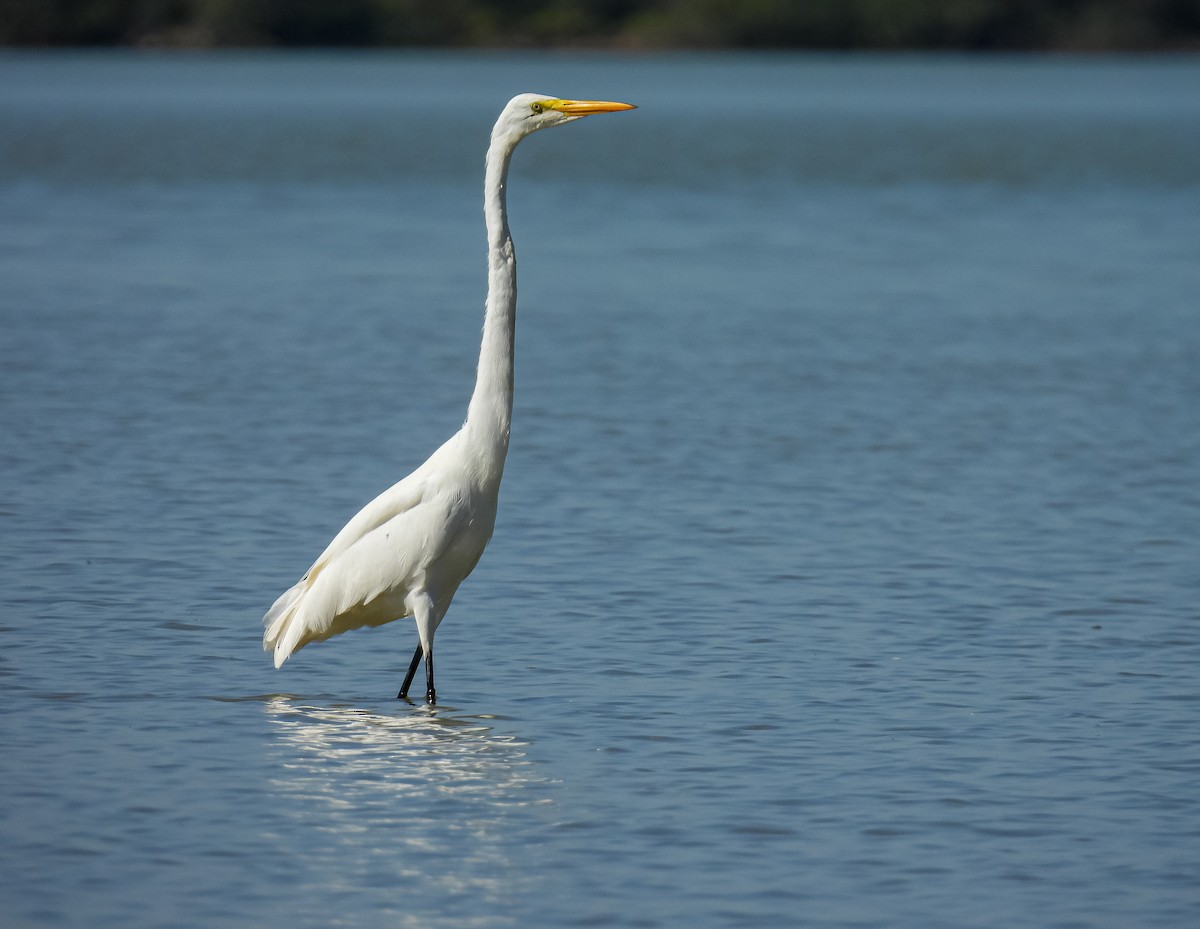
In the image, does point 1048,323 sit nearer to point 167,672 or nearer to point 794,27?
point 167,672

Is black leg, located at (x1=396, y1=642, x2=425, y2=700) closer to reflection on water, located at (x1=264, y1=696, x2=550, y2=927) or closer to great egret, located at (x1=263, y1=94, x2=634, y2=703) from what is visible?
great egret, located at (x1=263, y1=94, x2=634, y2=703)

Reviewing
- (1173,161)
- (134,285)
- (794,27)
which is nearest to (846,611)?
(134,285)

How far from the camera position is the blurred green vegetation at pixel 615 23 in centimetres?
10012

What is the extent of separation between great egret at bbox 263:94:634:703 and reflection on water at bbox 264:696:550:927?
30 centimetres

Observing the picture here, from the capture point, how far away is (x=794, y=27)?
341 ft

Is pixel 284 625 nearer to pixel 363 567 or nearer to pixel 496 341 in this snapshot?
pixel 363 567

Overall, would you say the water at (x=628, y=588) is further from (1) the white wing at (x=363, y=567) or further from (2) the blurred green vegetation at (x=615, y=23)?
(2) the blurred green vegetation at (x=615, y=23)

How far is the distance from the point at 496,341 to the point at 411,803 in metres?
→ 1.98

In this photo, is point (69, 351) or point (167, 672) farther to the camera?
point (69, 351)

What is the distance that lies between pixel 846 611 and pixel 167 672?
3.18 meters

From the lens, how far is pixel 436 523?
318 inches

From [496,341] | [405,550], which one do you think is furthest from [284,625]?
[496,341]

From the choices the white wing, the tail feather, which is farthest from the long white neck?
the tail feather

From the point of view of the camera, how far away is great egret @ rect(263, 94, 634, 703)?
320 inches
